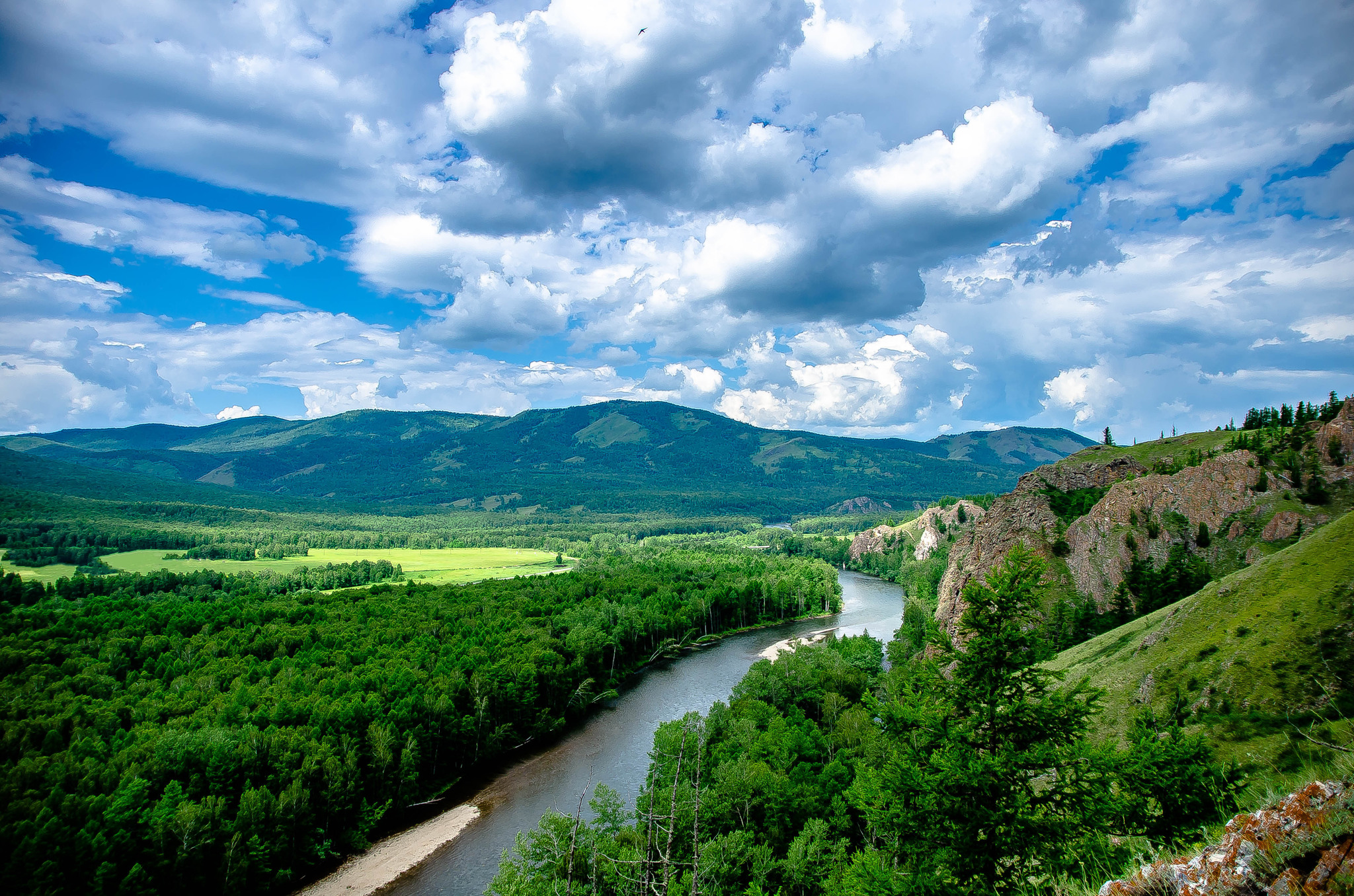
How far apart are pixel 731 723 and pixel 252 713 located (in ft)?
107

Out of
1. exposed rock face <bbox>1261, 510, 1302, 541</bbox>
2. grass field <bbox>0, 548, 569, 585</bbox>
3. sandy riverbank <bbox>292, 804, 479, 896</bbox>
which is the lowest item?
Result: sandy riverbank <bbox>292, 804, 479, 896</bbox>

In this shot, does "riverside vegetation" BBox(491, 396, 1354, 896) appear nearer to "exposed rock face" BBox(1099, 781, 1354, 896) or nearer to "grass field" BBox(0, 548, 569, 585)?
"exposed rock face" BBox(1099, 781, 1354, 896)

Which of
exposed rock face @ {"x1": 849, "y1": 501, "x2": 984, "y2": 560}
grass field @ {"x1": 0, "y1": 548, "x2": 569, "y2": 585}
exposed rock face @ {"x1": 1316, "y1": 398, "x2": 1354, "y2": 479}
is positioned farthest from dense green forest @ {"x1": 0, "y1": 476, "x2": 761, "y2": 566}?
exposed rock face @ {"x1": 1316, "y1": 398, "x2": 1354, "y2": 479}

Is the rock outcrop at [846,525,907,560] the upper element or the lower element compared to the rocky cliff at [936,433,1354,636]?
lower

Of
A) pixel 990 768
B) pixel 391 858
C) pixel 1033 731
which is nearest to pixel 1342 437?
pixel 1033 731

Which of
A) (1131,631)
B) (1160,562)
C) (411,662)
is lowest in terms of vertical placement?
(411,662)

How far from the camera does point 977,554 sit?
2746 inches

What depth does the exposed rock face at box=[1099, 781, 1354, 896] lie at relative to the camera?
538 centimetres

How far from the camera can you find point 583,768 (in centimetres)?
4906

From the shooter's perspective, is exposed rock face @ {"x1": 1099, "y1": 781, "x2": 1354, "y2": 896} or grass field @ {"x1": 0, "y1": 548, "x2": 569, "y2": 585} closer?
exposed rock face @ {"x1": 1099, "y1": 781, "x2": 1354, "y2": 896}

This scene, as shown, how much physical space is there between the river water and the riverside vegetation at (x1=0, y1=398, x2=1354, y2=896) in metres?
3.52

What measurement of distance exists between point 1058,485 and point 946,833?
7741 centimetres

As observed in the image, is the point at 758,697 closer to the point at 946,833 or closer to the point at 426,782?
the point at 426,782

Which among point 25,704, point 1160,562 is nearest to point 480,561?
point 25,704
